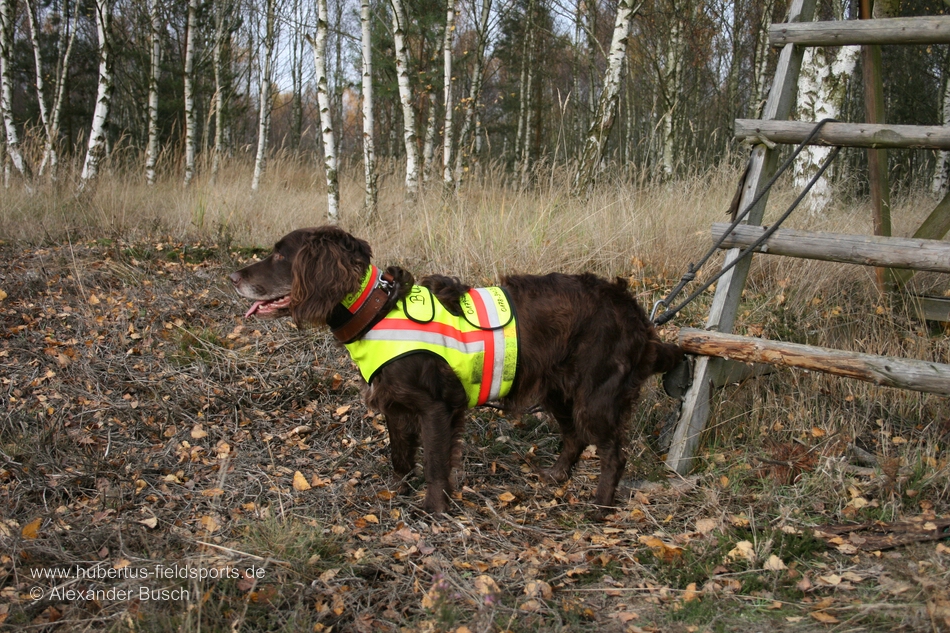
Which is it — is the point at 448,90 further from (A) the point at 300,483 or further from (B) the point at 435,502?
(B) the point at 435,502

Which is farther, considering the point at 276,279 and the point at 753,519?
the point at 276,279

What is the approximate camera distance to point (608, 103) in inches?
269

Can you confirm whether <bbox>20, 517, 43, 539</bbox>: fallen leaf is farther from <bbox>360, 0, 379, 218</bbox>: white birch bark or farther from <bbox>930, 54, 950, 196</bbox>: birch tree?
<bbox>930, 54, 950, 196</bbox>: birch tree

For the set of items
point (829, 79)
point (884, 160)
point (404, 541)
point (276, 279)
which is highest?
point (829, 79)

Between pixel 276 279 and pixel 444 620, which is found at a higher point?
pixel 276 279

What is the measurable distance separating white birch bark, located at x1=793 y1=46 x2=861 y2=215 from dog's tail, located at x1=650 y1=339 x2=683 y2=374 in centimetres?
479

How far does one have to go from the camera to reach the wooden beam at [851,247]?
9.71 feet

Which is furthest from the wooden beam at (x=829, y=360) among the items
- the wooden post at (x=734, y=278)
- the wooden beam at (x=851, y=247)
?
the wooden beam at (x=851, y=247)

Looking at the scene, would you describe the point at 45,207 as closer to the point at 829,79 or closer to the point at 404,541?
the point at 404,541

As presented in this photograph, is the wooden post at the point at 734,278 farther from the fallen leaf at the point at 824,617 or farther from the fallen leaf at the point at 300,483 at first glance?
the fallen leaf at the point at 300,483

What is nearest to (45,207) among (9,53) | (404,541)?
(9,53)

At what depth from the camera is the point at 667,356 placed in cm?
337

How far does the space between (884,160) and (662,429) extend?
218 centimetres

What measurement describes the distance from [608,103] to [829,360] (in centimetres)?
452
